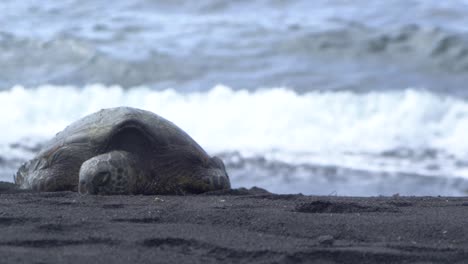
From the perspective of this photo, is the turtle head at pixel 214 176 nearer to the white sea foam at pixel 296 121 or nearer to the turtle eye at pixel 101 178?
the turtle eye at pixel 101 178

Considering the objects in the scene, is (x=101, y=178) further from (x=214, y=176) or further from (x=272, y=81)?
(x=272, y=81)

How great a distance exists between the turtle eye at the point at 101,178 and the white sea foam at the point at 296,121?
3.61 m

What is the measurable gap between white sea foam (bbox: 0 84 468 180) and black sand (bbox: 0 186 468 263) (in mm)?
3953

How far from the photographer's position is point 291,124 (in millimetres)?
9180

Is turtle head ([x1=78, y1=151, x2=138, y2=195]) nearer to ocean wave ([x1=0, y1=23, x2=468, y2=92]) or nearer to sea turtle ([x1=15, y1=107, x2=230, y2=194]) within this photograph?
sea turtle ([x1=15, y1=107, x2=230, y2=194])

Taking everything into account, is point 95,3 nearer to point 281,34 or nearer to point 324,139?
point 281,34

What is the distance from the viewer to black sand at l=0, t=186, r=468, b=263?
2.81 m

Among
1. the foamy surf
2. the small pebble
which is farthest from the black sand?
the foamy surf

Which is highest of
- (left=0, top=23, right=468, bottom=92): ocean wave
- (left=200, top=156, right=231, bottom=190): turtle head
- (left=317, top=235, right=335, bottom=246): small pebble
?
(left=0, top=23, right=468, bottom=92): ocean wave

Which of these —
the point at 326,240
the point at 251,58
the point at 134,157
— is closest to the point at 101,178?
the point at 134,157

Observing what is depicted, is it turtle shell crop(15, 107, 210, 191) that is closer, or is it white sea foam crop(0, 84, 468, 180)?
turtle shell crop(15, 107, 210, 191)

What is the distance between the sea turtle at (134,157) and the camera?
4.75 meters

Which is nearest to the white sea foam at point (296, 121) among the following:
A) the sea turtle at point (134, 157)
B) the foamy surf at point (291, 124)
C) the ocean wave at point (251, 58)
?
the foamy surf at point (291, 124)

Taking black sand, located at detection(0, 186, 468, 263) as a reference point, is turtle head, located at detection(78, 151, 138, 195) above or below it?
above
